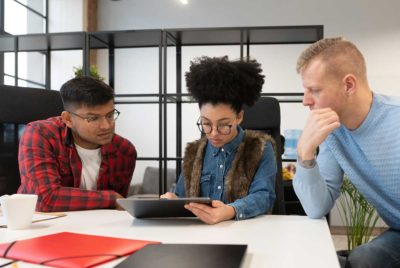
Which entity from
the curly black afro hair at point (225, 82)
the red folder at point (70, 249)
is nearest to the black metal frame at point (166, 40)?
the curly black afro hair at point (225, 82)

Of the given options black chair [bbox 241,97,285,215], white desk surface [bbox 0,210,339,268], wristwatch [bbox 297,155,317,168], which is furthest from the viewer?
black chair [bbox 241,97,285,215]

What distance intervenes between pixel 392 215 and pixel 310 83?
0.54 m

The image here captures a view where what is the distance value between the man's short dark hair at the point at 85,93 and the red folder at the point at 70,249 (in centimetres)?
88

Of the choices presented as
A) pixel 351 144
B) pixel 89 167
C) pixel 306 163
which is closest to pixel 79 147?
pixel 89 167

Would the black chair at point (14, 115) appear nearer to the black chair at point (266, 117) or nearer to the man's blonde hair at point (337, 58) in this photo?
the black chair at point (266, 117)

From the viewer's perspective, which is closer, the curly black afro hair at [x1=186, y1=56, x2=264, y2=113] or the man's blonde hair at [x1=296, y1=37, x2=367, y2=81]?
the man's blonde hair at [x1=296, y1=37, x2=367, y2=81]

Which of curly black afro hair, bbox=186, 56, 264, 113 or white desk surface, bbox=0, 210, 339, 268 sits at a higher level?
curly black afro hair, bbox=186, 56, 264, 113

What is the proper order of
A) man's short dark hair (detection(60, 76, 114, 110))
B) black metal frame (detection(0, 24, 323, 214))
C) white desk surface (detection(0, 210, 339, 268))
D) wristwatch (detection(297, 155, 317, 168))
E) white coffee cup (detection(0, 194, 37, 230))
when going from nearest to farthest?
white desk surface (detection(0, 210, 339, 268)) < white coffee cup (detection(0, 194, 37, 230)) < wristwatch (detection(297, 155, 317, 168)) < man's short dark hair (detection(60, 76, 114, 110)) < black metal frame (detection(0, 24, 323, 214))

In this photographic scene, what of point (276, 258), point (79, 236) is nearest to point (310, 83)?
point (276, 258)

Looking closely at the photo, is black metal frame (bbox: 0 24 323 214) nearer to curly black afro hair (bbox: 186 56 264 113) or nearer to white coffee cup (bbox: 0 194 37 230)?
curly black afro hair (bbox: 186 56 264 113)

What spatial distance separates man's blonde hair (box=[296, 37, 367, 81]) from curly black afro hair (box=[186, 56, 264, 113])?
21 centimetres

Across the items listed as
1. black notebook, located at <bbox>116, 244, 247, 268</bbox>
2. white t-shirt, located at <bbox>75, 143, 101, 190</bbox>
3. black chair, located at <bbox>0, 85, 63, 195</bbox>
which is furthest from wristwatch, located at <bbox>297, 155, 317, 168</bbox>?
black chair, located at <bbox>0, 85, 63, 195</bbox>

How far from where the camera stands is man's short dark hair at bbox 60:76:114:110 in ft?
5.79

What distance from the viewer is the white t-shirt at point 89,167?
5.83ft
